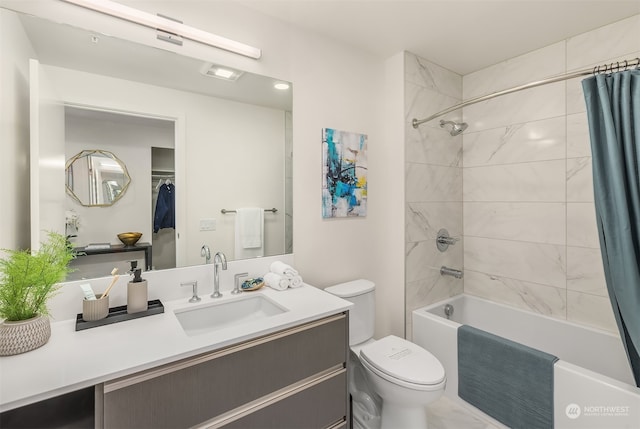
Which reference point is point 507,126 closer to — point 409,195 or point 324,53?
point 409,195

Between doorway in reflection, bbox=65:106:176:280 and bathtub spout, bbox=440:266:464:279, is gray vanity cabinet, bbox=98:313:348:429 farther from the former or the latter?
bathtub spout, bbox=440:266:464:279

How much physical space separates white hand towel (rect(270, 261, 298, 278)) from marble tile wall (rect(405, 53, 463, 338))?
0.97 metres

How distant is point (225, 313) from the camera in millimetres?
1506

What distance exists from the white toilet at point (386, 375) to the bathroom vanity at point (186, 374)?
274 millimetres

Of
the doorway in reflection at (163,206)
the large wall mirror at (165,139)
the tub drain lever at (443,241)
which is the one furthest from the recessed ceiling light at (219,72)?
the tub drain lever at (443,241)

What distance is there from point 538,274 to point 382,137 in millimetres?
1554

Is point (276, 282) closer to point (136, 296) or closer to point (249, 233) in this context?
point (249, 233)

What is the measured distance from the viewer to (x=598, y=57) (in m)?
1.98

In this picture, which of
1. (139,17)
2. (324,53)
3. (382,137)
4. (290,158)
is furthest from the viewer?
(382,137)

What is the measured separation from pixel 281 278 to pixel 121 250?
767mm

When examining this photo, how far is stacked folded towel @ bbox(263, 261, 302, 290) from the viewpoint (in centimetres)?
163

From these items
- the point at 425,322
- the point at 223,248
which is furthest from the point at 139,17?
the point at 425,322

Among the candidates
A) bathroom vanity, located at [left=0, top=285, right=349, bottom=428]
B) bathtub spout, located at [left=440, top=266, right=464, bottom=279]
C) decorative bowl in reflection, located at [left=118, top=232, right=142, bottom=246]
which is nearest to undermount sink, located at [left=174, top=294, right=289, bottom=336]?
bathroom vanity, located at [left=0, top=285, right=349, bottom=428]

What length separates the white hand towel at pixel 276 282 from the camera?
1.62 meters
